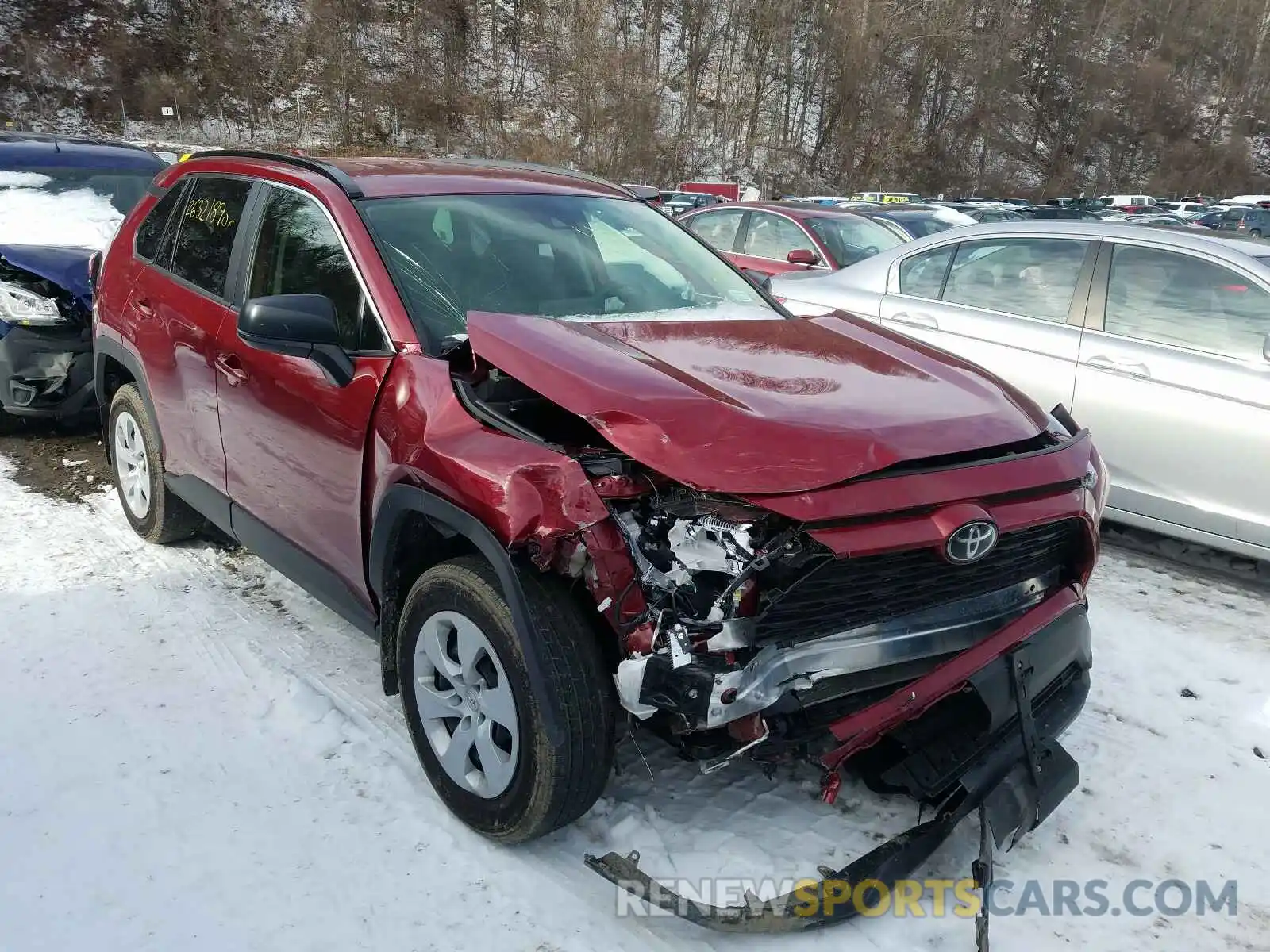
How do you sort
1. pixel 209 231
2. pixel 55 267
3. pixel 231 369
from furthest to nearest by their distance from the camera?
1. pixel 55 267
2. pixel 209 231
3. pixel 231 369

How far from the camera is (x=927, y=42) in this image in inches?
1949

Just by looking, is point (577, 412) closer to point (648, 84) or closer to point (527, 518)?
point (527, 518)

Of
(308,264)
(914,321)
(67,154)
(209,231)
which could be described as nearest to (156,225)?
(209,231)

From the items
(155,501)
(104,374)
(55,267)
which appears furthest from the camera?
(55,267)

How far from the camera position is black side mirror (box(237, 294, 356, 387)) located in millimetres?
2771

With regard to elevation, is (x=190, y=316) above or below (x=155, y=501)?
above

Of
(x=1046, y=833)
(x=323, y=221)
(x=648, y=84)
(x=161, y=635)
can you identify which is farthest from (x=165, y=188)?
(x=648, y=84)

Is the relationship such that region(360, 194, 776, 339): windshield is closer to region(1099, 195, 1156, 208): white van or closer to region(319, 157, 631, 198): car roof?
region(319, 157, 631, 198): car roof

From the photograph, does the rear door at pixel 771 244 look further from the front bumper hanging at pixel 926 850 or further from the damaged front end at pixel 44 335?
the front bumper hanging at pixel 926 850

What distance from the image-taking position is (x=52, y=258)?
19.4 ft

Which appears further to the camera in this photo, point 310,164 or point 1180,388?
point 1180,388

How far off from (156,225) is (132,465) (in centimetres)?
121

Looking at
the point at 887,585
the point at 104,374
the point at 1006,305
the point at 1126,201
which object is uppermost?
the point at 1126,201

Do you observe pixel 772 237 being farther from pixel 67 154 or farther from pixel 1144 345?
pixel 67 154
